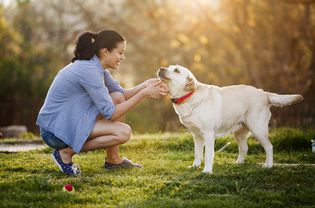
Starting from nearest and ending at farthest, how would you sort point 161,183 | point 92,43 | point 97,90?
point 161,183
point 97,90
point 92,43

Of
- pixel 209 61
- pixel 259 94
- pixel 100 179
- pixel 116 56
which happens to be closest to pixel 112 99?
pixel 116 56

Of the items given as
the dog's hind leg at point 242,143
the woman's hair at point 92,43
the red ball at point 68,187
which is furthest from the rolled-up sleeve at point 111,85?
the red ball at point 68,187

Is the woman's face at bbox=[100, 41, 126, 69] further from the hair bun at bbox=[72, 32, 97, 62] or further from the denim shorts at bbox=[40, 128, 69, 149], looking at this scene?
the denim shorts at bbox=[40, 128, 69, 149]

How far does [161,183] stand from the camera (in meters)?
5.27

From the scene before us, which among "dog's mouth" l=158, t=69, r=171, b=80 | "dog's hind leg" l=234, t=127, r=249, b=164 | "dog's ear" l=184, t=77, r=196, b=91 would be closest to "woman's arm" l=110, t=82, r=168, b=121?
"dog's mouth" l=158, t=69, r=171, b=80

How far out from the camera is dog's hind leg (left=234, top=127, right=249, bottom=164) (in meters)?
6.82

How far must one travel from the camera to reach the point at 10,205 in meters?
4.46

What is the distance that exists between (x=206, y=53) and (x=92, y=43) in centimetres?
1384

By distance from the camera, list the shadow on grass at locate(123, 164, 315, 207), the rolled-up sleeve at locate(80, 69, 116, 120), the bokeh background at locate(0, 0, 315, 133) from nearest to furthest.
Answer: the shadow on grass at locate(123, 164, 315, 207)
the rolled-up sleeve at locate(80, 69, 116, 120)
the bokeh background at locate(0, 0, 315, 133)

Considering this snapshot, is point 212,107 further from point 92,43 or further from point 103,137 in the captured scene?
point 92,43

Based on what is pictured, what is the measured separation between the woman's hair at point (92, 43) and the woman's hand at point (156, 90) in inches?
23.6

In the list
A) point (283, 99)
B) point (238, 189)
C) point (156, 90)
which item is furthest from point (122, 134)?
point (283, 99)

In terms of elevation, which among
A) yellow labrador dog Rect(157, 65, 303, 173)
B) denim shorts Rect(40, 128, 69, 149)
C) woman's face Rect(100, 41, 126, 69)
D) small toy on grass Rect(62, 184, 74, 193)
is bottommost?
small toy on grass Rect(62, 184, 74, 193)

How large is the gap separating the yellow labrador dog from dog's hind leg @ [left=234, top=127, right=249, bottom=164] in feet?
0.66
